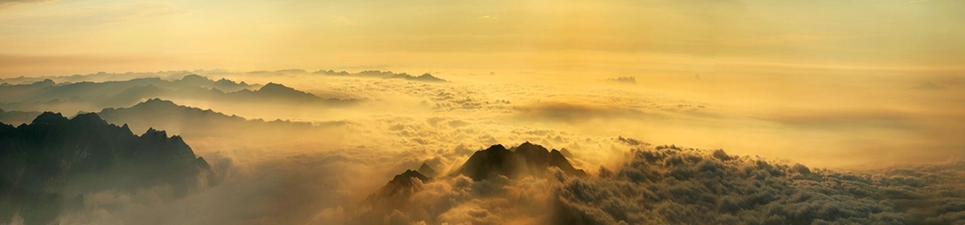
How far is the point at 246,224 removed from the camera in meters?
198

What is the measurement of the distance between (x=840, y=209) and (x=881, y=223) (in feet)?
36.7

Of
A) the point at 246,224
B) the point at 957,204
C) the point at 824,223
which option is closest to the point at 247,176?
the point at 246,224

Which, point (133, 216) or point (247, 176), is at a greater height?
point (247, 176)

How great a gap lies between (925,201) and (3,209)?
283m

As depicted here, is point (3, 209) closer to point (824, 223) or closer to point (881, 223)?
point (824, 223)

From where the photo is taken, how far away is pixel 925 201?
19825 centimetres

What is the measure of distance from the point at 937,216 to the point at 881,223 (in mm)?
21390

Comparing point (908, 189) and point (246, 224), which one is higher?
point (908, 189)

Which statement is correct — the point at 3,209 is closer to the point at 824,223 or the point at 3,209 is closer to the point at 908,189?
the point at 824,223

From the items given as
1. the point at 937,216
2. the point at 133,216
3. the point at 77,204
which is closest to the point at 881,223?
the point at 937,216

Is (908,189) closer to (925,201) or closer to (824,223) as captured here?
(925,201)

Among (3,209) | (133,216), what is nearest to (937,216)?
(133,216)

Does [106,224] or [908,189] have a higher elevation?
[908,189]

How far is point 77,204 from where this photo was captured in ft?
653
